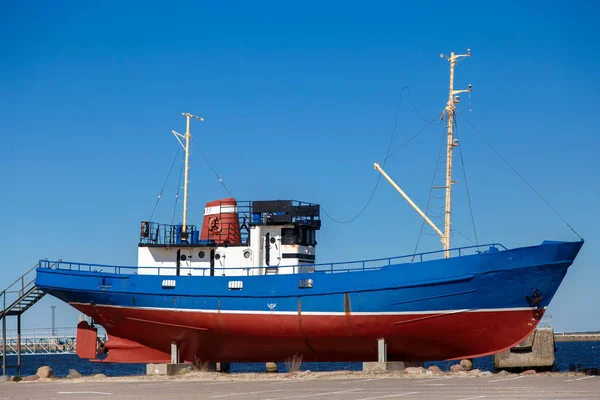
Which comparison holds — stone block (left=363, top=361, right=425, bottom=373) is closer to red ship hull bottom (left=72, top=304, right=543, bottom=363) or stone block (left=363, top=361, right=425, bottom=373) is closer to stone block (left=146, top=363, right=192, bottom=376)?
red ship hull bottom (left=72, top=304, right=543, bottom=363)

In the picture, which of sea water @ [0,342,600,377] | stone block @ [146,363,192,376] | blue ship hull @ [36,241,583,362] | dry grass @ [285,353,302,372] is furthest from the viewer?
sea water @ [0,342,600,377]

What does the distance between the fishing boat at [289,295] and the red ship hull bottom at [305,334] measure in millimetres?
50

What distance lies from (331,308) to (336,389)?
8457mm

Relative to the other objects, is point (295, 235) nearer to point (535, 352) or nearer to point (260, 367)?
point (535, 352)

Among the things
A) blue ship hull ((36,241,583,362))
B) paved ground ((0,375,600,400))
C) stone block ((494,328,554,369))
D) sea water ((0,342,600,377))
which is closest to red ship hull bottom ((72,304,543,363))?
blue ship hull ((36,241,583,362))

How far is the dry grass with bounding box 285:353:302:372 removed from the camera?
109 ft

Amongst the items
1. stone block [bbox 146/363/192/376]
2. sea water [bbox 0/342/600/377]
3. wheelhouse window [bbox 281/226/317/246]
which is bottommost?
sea water [bbox 0/342/600/377]

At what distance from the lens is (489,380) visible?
88.8ft

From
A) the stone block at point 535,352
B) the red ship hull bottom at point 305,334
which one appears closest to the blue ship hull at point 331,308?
the red ship hull bottom at point 305,334

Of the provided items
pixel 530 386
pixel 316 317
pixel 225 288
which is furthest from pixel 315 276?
pixel 530 386

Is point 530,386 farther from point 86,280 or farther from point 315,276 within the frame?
point 86,280

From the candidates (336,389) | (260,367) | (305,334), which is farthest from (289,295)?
(260,367)

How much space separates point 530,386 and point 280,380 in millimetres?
8818

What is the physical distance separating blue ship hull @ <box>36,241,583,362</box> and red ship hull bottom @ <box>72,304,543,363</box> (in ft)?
0.13
